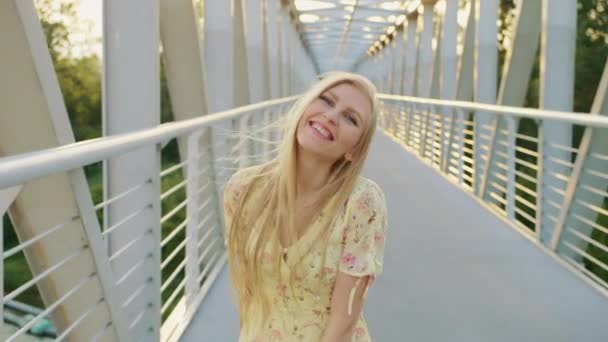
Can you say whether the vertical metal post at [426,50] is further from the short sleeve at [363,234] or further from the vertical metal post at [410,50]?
the short sleeve at [363,234]

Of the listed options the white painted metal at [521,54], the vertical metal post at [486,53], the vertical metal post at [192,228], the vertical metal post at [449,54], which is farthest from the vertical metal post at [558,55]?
the vertical metal post at [449,54]

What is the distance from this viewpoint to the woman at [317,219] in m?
1.69

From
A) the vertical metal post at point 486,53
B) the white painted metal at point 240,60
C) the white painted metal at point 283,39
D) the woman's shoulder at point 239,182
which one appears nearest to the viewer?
the woman's shoulder at point 239,182

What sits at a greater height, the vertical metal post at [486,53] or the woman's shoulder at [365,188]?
the woman's shoulder at [365,188]

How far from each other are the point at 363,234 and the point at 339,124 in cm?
24

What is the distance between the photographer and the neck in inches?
68.7

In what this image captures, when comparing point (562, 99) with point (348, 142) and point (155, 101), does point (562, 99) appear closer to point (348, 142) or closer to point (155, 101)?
point (155, 101)

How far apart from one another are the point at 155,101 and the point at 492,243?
2547 mm

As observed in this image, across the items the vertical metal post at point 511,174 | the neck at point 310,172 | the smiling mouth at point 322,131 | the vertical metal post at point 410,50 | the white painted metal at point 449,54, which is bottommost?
the vertical metal post at point 410,50

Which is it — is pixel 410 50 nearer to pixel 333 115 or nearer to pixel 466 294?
pixel 466 294

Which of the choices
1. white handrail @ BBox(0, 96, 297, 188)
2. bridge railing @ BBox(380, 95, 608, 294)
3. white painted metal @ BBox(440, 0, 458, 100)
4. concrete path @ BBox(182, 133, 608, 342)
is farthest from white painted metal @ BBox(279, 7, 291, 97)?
white handrail @ BBox(0, 96, 297, 188)

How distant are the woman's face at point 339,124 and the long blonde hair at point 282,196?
0.02 m

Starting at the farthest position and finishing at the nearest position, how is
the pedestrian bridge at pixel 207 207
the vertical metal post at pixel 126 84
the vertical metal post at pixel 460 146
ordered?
the vertical metal post at pixel 460 146 < the vertical metal post at pixel 126 84 < the pedestrian bridge at pixel 207 207

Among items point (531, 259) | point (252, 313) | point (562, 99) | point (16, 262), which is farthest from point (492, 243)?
point (16, 262)
